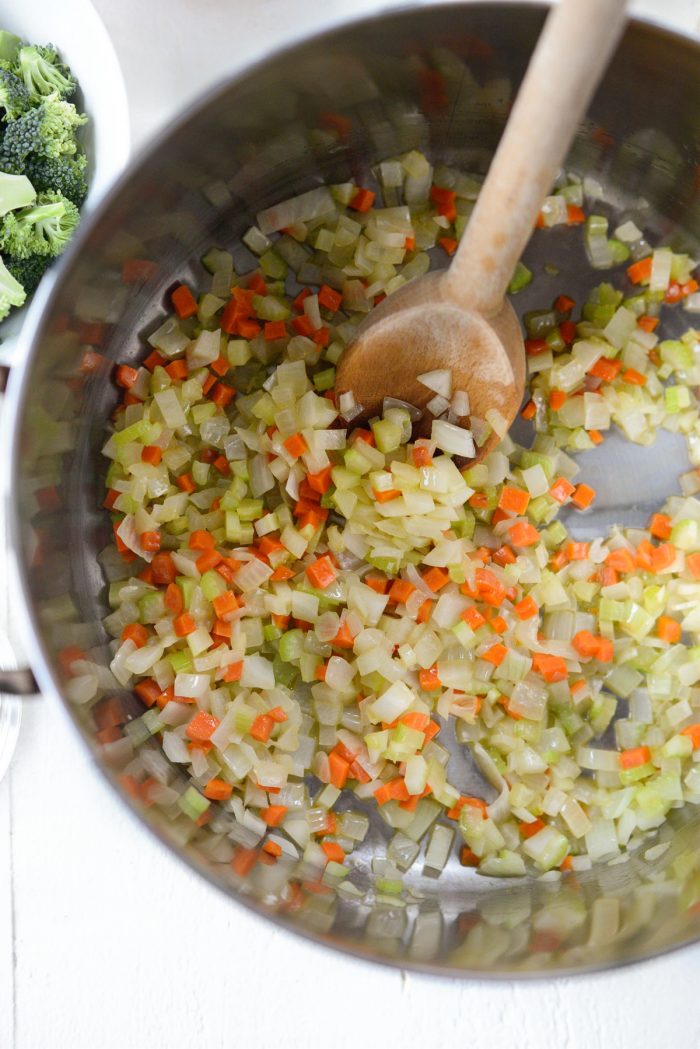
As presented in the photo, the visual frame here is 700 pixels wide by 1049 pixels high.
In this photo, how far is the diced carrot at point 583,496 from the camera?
152 cm

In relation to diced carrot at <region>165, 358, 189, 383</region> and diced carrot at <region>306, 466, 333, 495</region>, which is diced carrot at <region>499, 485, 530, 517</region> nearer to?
diced carrot at <region>306, 466, 333, 495</region>

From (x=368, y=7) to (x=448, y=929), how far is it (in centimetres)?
146

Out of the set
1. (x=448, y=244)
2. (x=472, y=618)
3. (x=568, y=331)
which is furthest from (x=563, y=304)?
(x=472, y=618)

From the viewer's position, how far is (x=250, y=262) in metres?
1.49

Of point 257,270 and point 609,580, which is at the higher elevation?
point 257,270

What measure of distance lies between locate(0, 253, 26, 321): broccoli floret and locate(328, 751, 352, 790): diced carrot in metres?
0.84

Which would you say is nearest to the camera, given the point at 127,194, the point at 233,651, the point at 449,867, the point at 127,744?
the point at 127,194

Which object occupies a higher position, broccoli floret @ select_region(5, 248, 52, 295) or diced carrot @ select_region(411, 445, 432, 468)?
broccoli floret @ select_region(5, 248, 52, 295)

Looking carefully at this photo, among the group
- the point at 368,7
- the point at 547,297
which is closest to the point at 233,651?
the point at 547,297

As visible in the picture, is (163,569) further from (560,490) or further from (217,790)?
(560,490)

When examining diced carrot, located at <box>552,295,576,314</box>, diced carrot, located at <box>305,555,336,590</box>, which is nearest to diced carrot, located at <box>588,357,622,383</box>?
diced carrot, located at <box>552,295,576,314</box>

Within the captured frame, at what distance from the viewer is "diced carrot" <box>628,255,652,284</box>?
1511mm

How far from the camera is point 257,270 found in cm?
147

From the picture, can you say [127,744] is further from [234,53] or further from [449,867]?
[234,53]
